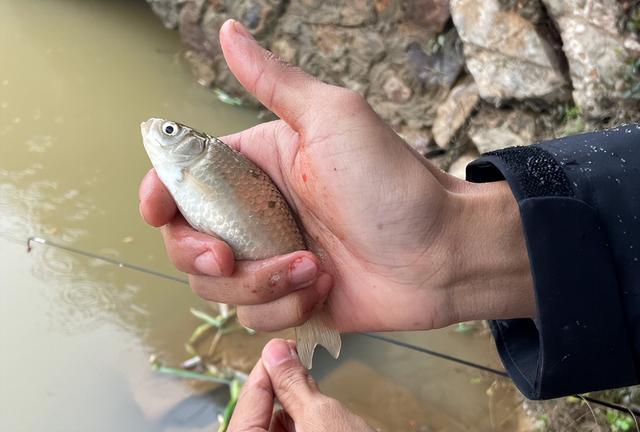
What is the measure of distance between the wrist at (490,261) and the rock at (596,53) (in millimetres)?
1938

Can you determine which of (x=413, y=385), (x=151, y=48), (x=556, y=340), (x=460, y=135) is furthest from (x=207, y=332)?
(x=151, y=48)

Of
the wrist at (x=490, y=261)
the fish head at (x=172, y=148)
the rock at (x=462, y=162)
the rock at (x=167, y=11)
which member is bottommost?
the rock at (x=167, y=11)

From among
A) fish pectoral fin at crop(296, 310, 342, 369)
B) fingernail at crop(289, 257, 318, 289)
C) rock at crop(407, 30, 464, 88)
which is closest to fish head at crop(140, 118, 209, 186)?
fingernail at crop(289, 257, 318, 289)

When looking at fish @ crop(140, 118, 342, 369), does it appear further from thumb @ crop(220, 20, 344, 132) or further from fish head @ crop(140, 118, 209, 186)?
thumb @ crop(220, 20, 344, 132)

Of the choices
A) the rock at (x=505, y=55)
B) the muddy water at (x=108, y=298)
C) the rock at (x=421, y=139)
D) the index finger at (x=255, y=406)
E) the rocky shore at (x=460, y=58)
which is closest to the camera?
the index finger at (x=255, y=406)

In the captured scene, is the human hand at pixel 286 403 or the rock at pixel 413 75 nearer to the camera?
the human hand at pixel 286 403

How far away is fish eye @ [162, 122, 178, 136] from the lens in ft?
6.04

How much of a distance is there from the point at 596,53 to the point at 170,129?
250 cm

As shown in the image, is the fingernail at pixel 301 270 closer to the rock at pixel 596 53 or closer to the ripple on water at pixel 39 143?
the rock at pixel 596 53

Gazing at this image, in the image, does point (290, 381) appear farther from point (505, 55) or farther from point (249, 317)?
point (505, 55)

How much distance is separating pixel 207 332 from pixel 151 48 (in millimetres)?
3756

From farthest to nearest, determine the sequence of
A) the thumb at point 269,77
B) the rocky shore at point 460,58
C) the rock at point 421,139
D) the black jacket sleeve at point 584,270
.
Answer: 1. the rock at point 421,139
2. the rocky shore at point 460,58
3. the thumb at point 269,77
4. the black jacket sleeve at point 584,270

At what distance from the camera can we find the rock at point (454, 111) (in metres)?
4.25

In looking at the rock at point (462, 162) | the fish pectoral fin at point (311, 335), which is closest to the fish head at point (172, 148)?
the fish pectoral fin at point (311, 335)
